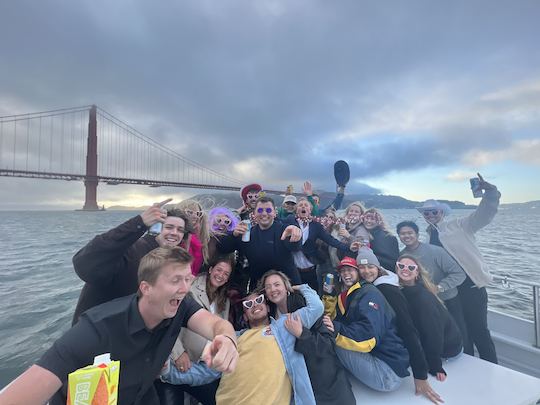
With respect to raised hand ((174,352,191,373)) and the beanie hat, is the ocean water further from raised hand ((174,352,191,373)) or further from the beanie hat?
raised hand ((174,352,191,373))

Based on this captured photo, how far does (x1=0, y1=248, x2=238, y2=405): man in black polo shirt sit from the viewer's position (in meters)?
1.13

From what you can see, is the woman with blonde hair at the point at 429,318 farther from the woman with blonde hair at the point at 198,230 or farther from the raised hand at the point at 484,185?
the woman with blonde hair at the point at 198,230

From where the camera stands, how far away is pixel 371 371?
193cm

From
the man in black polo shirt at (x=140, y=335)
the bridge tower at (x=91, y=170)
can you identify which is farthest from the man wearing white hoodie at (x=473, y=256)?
the bridge tower at (x=91, y=170)

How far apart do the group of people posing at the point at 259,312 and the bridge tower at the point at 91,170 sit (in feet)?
122

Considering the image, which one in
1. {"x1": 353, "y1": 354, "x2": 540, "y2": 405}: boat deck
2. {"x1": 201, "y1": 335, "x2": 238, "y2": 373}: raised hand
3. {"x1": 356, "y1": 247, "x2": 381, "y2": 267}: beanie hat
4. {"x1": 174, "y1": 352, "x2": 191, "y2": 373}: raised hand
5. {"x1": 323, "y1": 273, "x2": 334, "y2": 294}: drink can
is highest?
{"x1": 356, "y1": 247, "x2": 381, "y2": 267}: beanie hat

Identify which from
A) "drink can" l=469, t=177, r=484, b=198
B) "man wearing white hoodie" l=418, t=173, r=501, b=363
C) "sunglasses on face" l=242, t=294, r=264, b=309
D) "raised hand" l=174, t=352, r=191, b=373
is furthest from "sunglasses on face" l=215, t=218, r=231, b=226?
"drink can" l=469, t=177, r=484, b=198

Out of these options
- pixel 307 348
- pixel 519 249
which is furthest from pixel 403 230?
pixel 519 249

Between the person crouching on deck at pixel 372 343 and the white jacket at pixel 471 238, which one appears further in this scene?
the white jacket at pixel 471 238

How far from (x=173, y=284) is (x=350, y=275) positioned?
156 centimetres

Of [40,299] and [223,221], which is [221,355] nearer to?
[223,221]

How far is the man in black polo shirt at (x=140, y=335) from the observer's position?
3.72ft

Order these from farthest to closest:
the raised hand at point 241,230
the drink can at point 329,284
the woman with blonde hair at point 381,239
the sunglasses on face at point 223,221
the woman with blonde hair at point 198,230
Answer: the woman with blonde hair at point 381,239
the sunglasses on face at point 223,221
the drink can at point 329,284
the raised hand at point 241,230
the woman with blonde hair at point 198,230

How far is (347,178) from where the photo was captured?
4.34 meters
